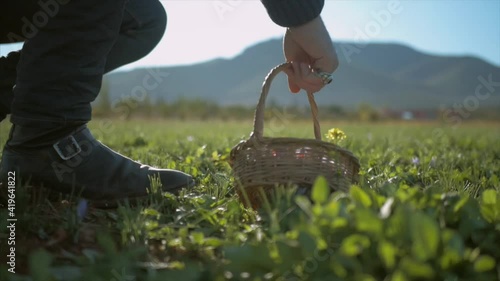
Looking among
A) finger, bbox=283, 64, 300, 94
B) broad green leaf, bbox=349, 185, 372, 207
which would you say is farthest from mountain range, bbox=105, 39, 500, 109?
broad green leaf, bbox=349, 185, 372, 207

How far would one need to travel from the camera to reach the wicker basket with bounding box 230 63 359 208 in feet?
6.27

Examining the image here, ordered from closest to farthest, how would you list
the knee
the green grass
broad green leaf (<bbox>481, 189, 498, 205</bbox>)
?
the green grass < broad green leaf (<bbox>481, 189, 498, 205</bbox>) < the knee

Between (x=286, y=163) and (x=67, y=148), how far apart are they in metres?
0.87

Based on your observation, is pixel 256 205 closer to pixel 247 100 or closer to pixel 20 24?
pixel 20 24

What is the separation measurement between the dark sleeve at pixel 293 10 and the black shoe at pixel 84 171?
815mm

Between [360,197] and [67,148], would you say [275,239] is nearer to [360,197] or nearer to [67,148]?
[360,197]

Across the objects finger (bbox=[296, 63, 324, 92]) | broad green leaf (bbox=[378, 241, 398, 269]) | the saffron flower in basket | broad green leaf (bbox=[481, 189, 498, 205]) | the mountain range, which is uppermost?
finger (bbox=[296, 63, 324, 92])

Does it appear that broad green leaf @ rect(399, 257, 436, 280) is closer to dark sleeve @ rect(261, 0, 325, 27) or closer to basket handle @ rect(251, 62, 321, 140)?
basket handle @ rect(251, 62, 321, 140)

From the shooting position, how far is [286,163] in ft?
6.30

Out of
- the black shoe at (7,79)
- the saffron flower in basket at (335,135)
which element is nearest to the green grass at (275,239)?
the black shoe at (7,79)

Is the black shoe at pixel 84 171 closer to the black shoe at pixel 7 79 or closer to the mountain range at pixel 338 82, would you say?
the black shoe at pixel 7 79

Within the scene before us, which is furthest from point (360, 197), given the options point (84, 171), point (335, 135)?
point (335, 135)

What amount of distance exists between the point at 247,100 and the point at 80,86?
483ft

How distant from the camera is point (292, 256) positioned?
1.27 metres
